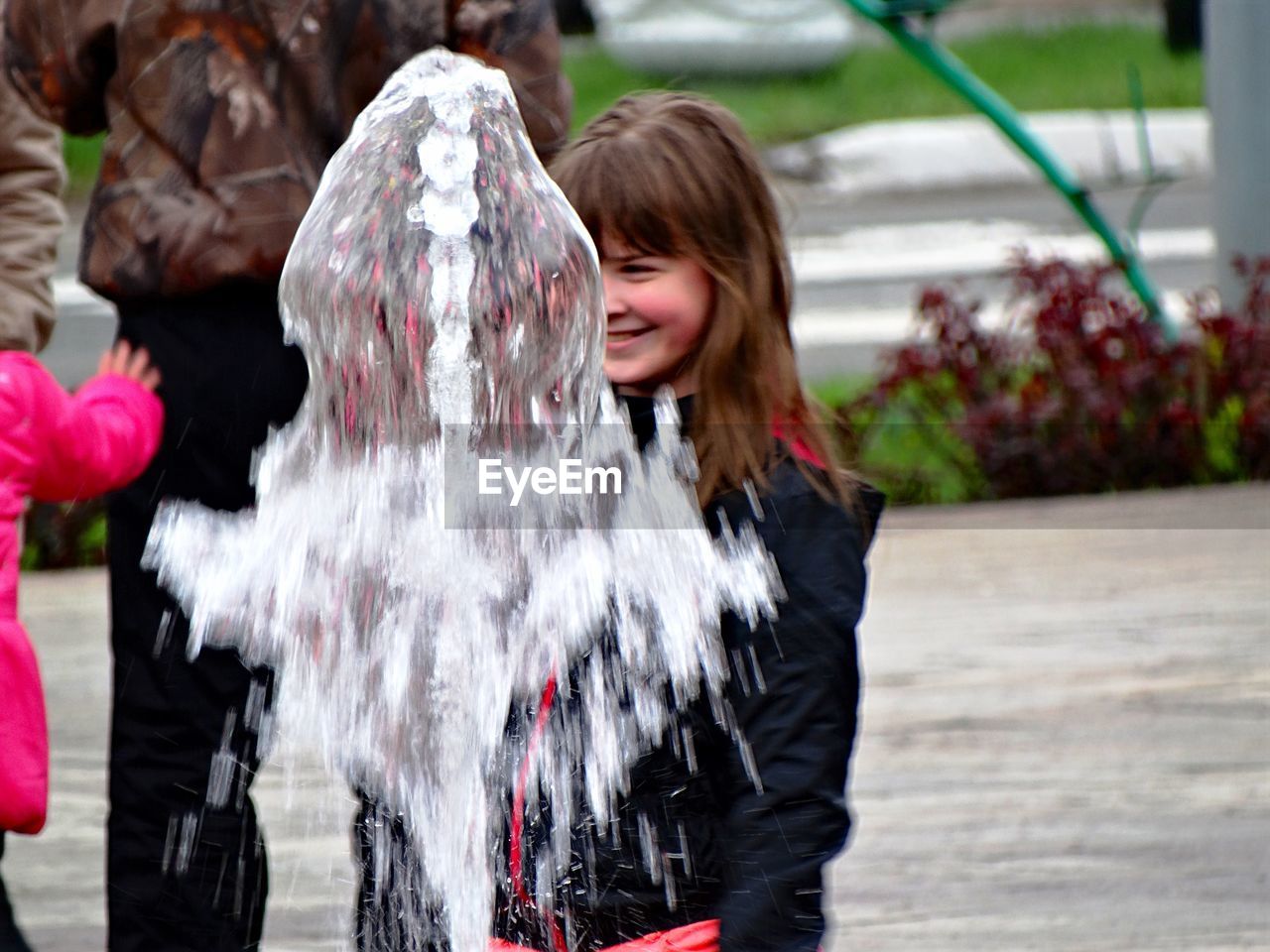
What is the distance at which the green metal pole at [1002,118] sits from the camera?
25.5 feet

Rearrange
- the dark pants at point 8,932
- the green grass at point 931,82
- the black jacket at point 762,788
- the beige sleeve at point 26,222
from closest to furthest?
the black jacket at point 762,788, the dark pants at point 8,932, the beige sleeve at point 26,222, the green grass at point 931,82

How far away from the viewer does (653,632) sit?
229cm

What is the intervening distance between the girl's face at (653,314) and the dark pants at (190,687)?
2.18 feet

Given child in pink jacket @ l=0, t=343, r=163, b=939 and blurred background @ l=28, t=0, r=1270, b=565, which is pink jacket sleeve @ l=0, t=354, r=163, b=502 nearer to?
child in pink jacket @ l=0, t=343, r=163, b=939

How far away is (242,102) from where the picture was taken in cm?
292

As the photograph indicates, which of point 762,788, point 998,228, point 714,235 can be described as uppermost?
point 714,235

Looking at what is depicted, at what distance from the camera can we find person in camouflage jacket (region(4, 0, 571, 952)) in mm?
2906

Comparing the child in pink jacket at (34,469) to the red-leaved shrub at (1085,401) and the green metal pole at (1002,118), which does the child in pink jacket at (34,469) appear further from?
the green metal pole at (1002,118)

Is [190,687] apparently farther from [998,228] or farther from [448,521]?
[998,228]

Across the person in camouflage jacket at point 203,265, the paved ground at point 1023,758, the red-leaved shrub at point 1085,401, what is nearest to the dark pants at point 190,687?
the person in camouflage jacket at point 203,265

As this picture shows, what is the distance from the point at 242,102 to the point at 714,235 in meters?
0.85

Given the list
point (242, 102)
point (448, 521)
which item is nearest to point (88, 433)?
point (242, 102)

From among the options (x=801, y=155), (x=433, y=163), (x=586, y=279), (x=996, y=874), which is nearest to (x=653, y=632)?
(x=586, y=279)

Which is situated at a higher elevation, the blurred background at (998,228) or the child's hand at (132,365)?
the child's hand at (132,365)
